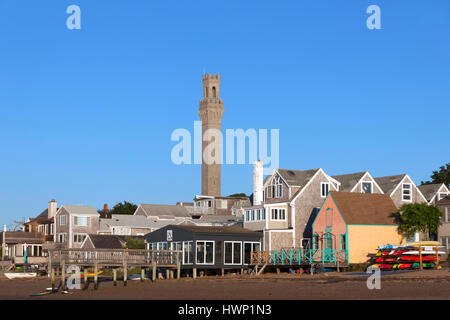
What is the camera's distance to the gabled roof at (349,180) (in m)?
77.1

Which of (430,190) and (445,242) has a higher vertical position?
(430,190)

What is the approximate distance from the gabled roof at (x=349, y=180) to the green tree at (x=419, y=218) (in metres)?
10.6

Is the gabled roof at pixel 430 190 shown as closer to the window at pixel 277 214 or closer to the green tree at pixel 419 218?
the green tree at pixel 419 218

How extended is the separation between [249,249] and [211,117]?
288ft

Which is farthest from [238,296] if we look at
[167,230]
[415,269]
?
[167,230]

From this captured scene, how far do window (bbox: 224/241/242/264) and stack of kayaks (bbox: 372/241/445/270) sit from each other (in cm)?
1199

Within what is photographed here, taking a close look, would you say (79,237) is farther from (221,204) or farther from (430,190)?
(430,190)

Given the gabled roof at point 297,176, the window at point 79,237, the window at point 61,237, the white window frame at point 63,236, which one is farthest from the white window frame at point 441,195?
the window at point 61,237

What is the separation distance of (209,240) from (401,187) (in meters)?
25.8

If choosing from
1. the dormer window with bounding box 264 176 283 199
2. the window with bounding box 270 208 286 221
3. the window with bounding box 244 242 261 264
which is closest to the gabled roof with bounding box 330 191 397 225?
the window with bounding box 270 208 286 221

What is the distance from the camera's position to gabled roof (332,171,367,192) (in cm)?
7705

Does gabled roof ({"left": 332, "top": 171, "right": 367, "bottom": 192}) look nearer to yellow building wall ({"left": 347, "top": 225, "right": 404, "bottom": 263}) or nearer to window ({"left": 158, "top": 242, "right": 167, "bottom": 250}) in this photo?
yellow building wall ({"left": 347, "top": 225, "right": 404, "bottom": 263})

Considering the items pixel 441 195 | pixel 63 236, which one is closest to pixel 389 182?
pixel 441 195

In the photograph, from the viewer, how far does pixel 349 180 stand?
7831 centimetres
